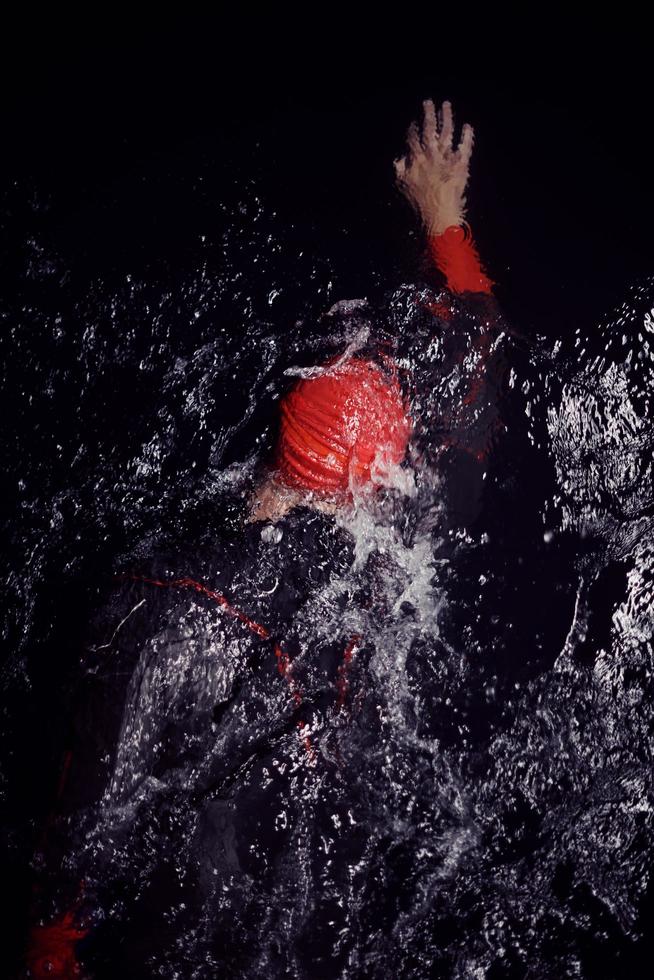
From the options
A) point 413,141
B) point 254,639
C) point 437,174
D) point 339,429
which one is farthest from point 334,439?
point 413,141

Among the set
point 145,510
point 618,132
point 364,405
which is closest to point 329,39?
point 618,132

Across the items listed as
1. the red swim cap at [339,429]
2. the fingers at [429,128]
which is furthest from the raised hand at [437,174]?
the red swim cap at [339,429]

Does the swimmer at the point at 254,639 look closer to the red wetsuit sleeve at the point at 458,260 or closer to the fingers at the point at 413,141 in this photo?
the red wetsuit sleeve at the point at 458,260

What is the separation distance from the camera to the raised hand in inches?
88.7

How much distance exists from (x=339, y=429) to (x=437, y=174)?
135 cm

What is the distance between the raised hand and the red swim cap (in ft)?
3.08

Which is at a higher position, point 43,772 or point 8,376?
point 8,376

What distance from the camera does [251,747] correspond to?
1.64 meters

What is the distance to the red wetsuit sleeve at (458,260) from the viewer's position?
2.17 m

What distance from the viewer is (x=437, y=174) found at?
2268 mm

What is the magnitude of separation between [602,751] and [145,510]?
1.88m

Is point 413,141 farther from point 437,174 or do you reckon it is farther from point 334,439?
point 334,439

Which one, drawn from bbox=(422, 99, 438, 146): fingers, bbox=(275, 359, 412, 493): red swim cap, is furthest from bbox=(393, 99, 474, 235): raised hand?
bbox=(275, 359, 412, 493): red swim cap

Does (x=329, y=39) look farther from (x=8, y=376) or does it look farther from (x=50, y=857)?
(x=50, y=857)
